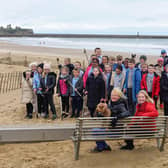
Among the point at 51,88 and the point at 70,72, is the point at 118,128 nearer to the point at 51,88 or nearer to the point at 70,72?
the point at 51,88

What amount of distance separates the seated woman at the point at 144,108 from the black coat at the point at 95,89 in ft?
5.25

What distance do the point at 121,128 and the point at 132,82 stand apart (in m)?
2.66

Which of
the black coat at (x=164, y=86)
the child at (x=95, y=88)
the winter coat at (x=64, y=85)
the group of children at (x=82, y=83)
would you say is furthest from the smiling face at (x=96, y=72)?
the black coat at (x=164, y=86)

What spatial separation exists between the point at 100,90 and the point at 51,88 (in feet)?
4.69

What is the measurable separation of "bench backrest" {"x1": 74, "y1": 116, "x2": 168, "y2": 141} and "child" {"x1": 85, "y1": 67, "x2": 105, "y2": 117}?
188cm

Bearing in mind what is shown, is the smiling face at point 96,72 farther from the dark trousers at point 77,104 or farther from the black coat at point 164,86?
the black coat at point 164,86

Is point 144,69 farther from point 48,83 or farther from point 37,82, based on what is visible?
point 37,82

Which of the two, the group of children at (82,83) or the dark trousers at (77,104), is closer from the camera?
the group of children at (82,83)

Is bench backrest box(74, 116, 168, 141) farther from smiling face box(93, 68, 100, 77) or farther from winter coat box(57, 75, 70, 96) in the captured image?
winter coat box(57, 75, 70, 96)

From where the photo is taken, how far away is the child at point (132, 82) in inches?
288

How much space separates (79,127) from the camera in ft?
15.4

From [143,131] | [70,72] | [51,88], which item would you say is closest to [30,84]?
[51,88]

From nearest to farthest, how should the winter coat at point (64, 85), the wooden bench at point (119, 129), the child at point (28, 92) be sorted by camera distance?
the wooden bench at point (119, 129) → the winter coat at point (64, 85) → the child at point (28, 92)

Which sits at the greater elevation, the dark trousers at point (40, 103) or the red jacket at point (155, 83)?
the red jacket at point (155, 83)
